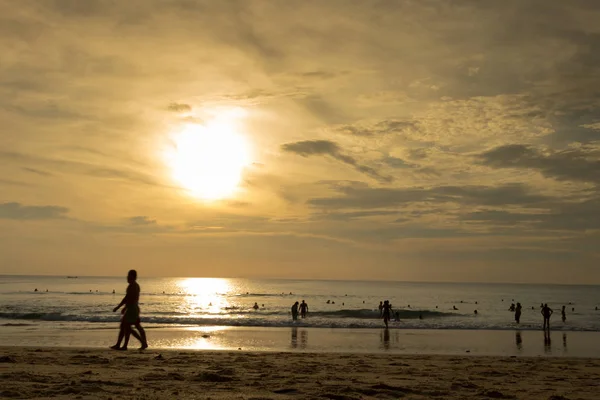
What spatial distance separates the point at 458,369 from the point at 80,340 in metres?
17.3

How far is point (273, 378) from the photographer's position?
1123 centimetres

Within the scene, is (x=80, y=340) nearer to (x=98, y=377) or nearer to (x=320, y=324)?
(x=98, y=377)

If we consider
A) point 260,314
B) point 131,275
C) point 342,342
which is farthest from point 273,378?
point 260,314

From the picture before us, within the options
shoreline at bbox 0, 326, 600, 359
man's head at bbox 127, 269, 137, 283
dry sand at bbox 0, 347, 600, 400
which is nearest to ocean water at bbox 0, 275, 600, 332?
shoreline at bbox 0, 326, 600, 359

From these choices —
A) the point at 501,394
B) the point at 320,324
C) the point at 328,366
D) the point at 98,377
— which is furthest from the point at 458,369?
the point at 320,324

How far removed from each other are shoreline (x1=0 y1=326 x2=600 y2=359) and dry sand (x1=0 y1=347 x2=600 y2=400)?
5774 millimetres

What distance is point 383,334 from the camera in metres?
32.0

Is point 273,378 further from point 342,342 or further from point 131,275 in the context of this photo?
point 342,342

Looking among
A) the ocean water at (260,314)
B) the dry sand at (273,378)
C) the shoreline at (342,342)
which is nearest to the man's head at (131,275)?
the dry sand at (273,378)

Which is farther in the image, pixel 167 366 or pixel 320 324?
pixel 320 324

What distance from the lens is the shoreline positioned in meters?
22.0

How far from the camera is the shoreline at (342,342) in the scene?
72.3 ft

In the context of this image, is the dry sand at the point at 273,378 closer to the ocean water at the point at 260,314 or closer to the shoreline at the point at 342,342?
the shoreline at the point at 342,342

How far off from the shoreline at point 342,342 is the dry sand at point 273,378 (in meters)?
5.77
